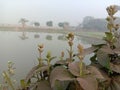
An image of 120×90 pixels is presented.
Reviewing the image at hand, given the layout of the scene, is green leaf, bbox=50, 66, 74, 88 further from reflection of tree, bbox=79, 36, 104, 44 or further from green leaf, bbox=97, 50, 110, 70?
reflection of tree, bbox=79, 36, 104, 44

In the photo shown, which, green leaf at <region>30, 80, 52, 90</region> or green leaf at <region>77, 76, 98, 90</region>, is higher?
green leaf at <region>77, 76, 98, 90</region>

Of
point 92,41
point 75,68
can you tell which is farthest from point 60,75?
point 92,41

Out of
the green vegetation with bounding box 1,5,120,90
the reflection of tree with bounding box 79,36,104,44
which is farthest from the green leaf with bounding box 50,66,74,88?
the reflection of tree with bounding box 79,36,104,44

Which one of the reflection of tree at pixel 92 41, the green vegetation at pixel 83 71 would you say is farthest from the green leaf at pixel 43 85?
the reflection of tree at pixel 92 41

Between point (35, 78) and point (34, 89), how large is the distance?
0.02 meters

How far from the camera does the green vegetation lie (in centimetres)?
37

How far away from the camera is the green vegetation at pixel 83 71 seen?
366mm

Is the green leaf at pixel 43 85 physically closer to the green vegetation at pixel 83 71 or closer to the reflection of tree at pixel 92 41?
the green vegetation at pixel 83 71

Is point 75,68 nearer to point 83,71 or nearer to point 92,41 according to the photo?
point 83,71

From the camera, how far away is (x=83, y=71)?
374 mm

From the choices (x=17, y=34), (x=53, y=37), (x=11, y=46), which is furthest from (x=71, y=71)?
(x=17, y=34)

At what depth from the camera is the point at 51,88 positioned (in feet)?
1.29

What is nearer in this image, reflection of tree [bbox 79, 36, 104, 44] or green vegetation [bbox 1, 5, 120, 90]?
green vegetation [bbox 1, 5, 120, 90]

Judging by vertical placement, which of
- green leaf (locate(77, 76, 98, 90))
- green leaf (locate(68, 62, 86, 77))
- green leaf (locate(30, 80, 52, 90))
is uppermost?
green leaf (locate(68, 62, 86, 77))
